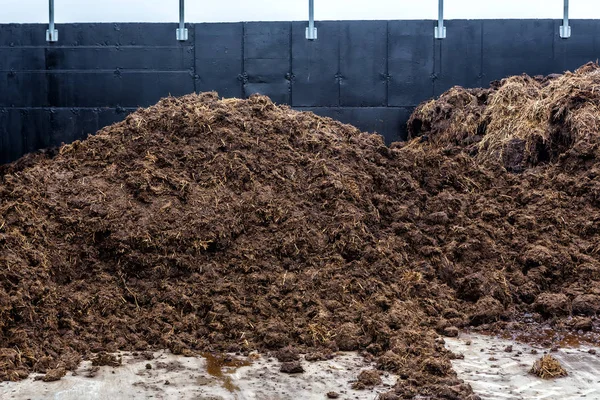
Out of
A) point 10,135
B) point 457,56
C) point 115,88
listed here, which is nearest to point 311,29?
point 457,56

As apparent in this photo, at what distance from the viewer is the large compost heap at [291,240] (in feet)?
17.6

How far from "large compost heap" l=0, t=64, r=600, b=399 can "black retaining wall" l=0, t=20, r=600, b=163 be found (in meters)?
1.76

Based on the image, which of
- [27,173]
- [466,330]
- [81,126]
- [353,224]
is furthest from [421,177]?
[81,126]

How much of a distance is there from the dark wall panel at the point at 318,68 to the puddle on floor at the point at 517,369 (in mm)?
5284

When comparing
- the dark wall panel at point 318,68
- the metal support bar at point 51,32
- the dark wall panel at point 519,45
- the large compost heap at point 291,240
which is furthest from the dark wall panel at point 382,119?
the metal support bar at point 51,32

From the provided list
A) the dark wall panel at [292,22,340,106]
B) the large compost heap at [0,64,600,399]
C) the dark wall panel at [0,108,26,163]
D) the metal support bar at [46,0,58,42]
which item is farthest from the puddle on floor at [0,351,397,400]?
the metal support bar at [46,0,58,42]

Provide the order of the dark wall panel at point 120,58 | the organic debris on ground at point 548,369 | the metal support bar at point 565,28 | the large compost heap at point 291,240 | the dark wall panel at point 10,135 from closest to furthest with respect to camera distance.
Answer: the organic debris on ground at point 548,369, the large compost heap at point 291,240, the metal support bar at point 565,28, the dark wall panel at point 120,58, the dark wall panel at point 10,135

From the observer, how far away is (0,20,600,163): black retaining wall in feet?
33.3

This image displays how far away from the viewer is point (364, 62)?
401 inches

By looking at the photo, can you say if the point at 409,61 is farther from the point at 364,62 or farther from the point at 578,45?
the point at 578,45

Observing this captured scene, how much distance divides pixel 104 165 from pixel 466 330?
12.3 feet

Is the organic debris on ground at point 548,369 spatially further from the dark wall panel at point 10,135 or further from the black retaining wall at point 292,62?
the dark wall panel at point 10,135

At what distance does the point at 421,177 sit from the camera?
785cm

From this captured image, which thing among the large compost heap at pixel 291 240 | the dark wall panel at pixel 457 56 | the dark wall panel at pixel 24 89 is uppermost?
the dark wall panel at pixel 457 56
